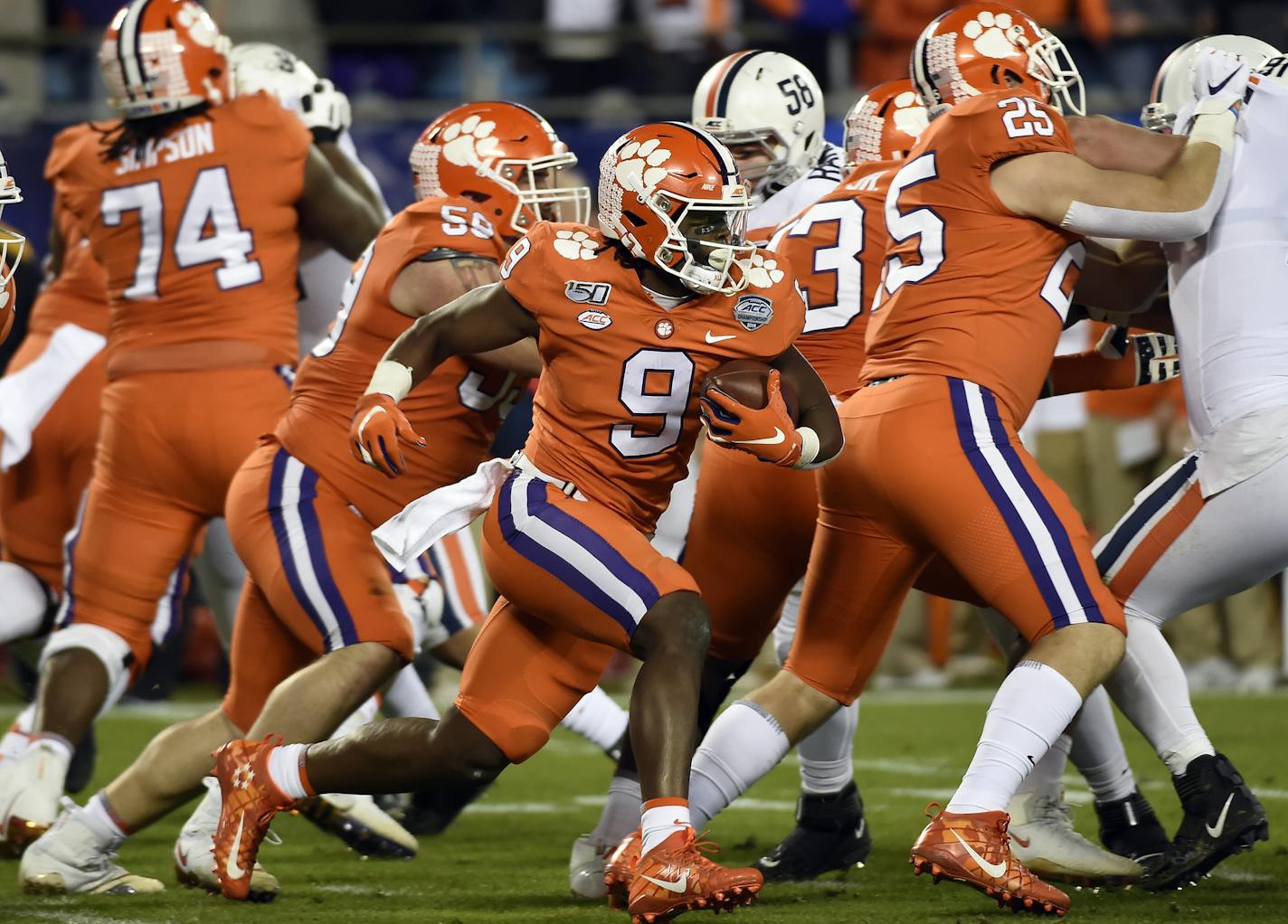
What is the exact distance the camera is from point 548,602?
3.71 meters

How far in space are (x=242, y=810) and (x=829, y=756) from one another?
4.79 feet

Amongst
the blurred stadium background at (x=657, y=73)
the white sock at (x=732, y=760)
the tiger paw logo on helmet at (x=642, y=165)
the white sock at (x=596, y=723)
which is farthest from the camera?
the blurred stadium background at (x=657, y=73)

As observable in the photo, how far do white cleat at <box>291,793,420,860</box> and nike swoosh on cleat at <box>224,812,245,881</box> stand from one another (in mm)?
945

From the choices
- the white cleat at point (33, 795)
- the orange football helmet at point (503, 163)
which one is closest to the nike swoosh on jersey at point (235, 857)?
the white cleat at point (33, 795)

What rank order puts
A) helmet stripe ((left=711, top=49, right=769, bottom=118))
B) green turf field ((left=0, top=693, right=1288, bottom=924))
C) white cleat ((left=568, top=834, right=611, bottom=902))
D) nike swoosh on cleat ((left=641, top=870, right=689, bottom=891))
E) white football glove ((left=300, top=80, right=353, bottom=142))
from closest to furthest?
nike swoosh on cleat ((left=641, top=870, right=689, bottom=891)), green turf field ((left=0, top=693, right=1288, bottom=924)), white cleat ((left=568, top=834, right=611, bottom=902)), helmet stripe ((left=711, top=49, right=769, bottom=118)), white football glove ((left=300, top=80, right=353, bottom=142))

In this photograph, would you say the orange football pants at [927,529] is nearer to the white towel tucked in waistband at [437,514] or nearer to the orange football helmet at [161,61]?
the white towel tucked in waistband at [437,514]

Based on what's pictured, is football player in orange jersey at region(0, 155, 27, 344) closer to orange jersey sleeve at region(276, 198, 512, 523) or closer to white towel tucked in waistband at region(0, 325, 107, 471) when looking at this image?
orange jersey sleeve at region(276, 198, 512, 523)

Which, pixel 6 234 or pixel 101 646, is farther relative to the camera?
pixel 101 646

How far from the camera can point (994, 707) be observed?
3.76 meters

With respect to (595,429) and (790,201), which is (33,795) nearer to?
(595,429)

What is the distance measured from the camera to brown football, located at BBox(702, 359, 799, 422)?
12.2ft

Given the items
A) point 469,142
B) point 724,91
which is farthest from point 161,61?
point 724,91

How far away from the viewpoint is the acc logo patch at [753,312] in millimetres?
3805

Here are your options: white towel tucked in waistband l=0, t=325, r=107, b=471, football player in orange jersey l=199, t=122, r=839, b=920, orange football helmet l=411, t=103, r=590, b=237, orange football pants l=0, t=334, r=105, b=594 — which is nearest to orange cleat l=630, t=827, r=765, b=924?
football player in orange jersey l=199, t=122, r=839, b=920
